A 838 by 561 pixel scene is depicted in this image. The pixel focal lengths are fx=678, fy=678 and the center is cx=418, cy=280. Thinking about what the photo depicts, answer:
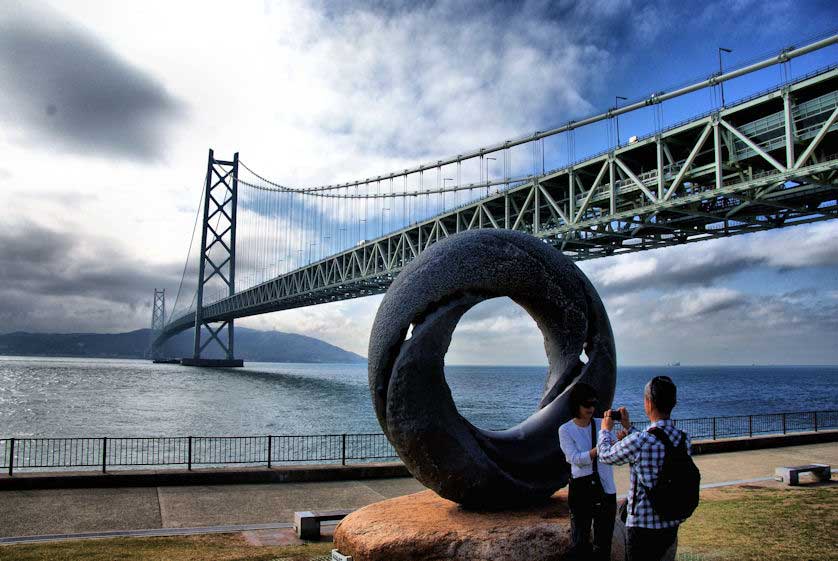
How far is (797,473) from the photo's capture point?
29.6 ft

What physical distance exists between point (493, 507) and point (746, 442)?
30.7 feet

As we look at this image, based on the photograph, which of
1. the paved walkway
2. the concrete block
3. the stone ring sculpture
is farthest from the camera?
the paved walkway

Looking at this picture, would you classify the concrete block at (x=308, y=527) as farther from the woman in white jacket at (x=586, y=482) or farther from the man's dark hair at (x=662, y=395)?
the man's dark hair at (x=662, y=395)

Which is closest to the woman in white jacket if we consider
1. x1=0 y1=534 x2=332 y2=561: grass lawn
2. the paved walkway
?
x1=0 y1=534 x2=332 y2=561: grass lawn

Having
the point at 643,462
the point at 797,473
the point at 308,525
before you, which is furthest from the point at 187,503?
the point at 797,473

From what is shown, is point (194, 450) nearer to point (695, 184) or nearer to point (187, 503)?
point (187, 503)

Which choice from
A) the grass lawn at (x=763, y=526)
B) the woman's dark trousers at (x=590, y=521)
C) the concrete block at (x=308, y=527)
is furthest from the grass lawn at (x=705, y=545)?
the woman's dark trousers at (x=590, y=521)

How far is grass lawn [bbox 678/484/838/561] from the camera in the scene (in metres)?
5.55

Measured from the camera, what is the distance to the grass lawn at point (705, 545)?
5.51 meters

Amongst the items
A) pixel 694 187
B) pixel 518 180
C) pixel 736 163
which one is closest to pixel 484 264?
pixel 736 163

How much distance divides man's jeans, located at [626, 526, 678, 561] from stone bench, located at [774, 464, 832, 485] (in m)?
7.16

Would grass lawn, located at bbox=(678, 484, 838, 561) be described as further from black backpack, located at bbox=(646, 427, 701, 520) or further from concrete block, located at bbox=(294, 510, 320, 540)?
concrete block, located at bbox=(294, 510, 320, 540)

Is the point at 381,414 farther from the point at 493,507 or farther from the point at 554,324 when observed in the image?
the point at 554,324

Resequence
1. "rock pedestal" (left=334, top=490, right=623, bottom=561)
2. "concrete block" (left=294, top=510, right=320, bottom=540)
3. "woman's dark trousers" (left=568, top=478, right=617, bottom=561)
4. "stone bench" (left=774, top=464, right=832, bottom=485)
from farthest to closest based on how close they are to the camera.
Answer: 1. "stone bench" (left=774, top=464, right=832, bottom=485)
2. "concrete block" (left=294, top=510, right=320, bottom=540)
3. "rock pedestal" (left=334, top=490, right=623, bottom=561)
4. "woman's dark trousers" (left=568, top=478, right=617, bottom=561)
